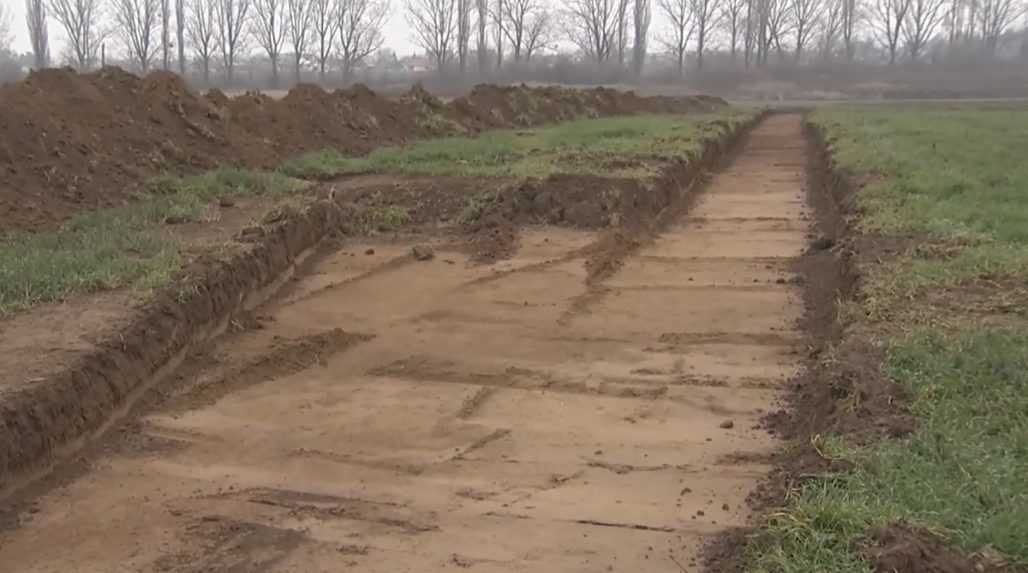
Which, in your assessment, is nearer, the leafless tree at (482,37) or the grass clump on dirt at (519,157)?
the grass clump on dirt at (519,157)

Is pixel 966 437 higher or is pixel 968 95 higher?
pixel 968 95

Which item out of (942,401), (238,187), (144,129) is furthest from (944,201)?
(144,129)

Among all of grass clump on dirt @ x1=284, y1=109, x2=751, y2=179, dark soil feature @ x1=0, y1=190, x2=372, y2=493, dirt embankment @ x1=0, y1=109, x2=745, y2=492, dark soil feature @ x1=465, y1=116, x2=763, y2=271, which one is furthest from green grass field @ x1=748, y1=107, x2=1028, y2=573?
grass clump on dirt @ x1=284, y1=109, x2=751, y2=179

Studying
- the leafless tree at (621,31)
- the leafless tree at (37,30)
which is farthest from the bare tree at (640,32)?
the leafless tree at (37,30)

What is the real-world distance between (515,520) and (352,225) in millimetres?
7502

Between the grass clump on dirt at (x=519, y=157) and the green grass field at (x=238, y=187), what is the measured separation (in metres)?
0.02

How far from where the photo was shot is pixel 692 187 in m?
16.8

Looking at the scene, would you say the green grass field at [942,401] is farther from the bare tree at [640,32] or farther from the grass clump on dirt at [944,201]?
the bare tree at [640,32]

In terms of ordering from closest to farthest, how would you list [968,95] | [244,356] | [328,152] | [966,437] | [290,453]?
[966,437], [290,453], [244,356], [328,152], [968,95]

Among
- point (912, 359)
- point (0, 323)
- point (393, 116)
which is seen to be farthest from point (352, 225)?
point (393, 116)

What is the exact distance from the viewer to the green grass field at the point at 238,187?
7285mm

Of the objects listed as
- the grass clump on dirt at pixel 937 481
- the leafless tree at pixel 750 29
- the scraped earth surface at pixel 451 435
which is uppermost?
the leafless tree at pixel 750 29

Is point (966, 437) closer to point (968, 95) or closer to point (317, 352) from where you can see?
point (317, 352)

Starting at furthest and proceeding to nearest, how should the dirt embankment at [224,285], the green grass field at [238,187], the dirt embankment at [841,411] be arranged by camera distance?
the green grass field at [238,187] < the dirt embankment at [224,285] < the dirt embankment at [841,411]
